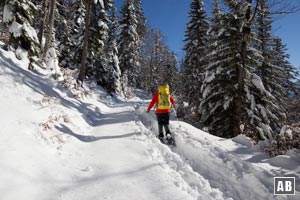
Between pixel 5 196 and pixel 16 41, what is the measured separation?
9.43 meters

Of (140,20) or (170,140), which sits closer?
(170,140)

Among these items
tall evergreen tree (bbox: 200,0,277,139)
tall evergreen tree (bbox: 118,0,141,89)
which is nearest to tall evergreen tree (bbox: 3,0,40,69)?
tall evergreen tree (bbox: 200,0,277,139)

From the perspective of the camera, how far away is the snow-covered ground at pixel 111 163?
16.3 ft

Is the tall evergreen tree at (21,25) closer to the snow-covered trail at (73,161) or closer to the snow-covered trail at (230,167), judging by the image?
the snow-covered trail at (73,161)

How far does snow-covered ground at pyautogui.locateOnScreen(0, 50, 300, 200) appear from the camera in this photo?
496 cm

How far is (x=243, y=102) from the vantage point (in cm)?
1395

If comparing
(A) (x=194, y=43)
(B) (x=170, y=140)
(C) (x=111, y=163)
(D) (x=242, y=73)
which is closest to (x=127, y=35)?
(A) (x=194, y=43)

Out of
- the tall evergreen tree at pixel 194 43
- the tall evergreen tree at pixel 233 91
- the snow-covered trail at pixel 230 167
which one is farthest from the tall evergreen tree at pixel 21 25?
the tall evergreen tree at pixel 194 43

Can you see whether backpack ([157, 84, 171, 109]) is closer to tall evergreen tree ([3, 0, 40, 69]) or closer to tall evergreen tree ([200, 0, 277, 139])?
tall evergreen tree ([200, 0, 277, 139])

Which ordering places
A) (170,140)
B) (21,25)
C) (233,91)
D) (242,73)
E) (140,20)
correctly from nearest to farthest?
(170,140) < (21,25) < (242,73) < (233,91) < (140,20)

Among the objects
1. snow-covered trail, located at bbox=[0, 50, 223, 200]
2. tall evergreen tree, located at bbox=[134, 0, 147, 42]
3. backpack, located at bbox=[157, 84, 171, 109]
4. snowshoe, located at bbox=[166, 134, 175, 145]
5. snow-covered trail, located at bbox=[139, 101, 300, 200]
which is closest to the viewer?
snow-covered trail, located at bbox=[0, 50, 223, 200]

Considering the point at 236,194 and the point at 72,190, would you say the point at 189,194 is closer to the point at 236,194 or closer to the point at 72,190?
the point at 236,194

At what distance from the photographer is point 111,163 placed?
6.50 meters

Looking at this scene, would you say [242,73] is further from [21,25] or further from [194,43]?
[194,43]
